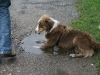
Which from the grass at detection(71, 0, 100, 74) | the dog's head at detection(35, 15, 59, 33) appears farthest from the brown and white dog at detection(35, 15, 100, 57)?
the grass at detection(71, 0, 100, 74)

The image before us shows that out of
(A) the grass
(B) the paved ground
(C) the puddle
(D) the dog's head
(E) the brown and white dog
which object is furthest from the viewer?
(A) the grass

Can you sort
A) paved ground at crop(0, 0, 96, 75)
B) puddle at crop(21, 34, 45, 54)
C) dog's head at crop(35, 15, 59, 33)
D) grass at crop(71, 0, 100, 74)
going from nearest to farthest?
paved ground at crop(0, 0, 96, 75), dog's head at crop(35, 15, 59, 33), puddle at crop(21, 34, 45, 54), grass at crop(71, 0, 100, 74)

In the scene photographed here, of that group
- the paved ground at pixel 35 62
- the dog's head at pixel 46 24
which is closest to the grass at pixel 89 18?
the paved ground at pixel 35 62

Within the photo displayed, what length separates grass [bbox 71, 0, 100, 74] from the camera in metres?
8.55

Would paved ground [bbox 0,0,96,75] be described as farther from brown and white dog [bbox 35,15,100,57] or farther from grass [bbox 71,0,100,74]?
grass [bbox 71,0,100,74]

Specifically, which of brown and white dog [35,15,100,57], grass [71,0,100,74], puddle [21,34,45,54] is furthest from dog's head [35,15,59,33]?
grass [71,0,100,74]

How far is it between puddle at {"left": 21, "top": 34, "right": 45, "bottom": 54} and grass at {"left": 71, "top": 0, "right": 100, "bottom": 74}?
1328mm

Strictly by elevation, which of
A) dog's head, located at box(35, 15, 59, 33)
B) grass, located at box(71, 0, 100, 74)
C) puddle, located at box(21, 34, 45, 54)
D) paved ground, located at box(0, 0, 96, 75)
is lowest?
paved ground, located at box(0, 0, 96, 75)

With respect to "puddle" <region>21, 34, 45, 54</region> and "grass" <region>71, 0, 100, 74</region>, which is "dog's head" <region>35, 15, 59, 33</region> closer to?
"puddle" <region>21, 34, 45, 54</region>

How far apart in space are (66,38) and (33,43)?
1.02m

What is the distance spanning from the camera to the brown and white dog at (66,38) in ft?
22.8

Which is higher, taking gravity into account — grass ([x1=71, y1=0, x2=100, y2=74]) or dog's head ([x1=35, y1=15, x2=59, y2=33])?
dog's head ([x1=35, y1=15, x2=59, y2=33])

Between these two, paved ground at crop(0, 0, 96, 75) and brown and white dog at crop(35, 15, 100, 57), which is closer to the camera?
paved ground at crop(0, 0, 96, 75)

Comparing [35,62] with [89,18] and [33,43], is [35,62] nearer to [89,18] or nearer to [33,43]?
[33,43]
